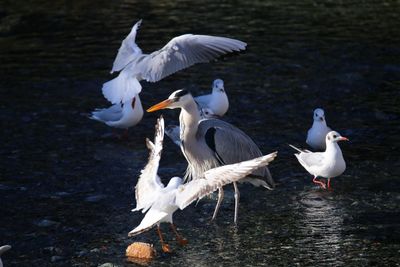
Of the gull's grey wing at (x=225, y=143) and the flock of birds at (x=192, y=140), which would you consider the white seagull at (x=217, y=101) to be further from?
the gull's grey wing at (x=225, y=143)

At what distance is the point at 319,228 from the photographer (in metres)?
8.58

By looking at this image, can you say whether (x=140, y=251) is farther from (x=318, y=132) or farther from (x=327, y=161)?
(x=318, y=132)

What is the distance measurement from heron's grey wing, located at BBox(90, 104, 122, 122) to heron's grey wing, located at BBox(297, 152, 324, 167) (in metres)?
2.90

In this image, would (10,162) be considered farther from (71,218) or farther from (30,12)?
(30,12)

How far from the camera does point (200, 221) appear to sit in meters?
8.94

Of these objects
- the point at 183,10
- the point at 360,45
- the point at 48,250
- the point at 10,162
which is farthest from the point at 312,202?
the point at 183,10

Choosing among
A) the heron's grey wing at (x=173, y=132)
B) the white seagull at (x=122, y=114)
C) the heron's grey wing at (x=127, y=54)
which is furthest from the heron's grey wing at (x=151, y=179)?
the white seagull at (x=122, y=114)

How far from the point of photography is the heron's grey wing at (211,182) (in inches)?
290

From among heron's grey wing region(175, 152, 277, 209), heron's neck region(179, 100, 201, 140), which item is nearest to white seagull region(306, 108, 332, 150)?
heron's neck region(179, 100, 201, 140)

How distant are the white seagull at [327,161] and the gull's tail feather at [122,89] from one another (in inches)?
80.0

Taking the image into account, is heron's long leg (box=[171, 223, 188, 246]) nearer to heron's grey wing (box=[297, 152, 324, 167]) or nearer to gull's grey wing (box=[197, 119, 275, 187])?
gull's grey wing (box=[197, 119, 275, 187])

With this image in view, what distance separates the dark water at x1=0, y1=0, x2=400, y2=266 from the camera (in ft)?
27.3

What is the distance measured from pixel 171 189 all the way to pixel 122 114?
13.3 feet

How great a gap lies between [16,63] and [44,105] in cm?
236
